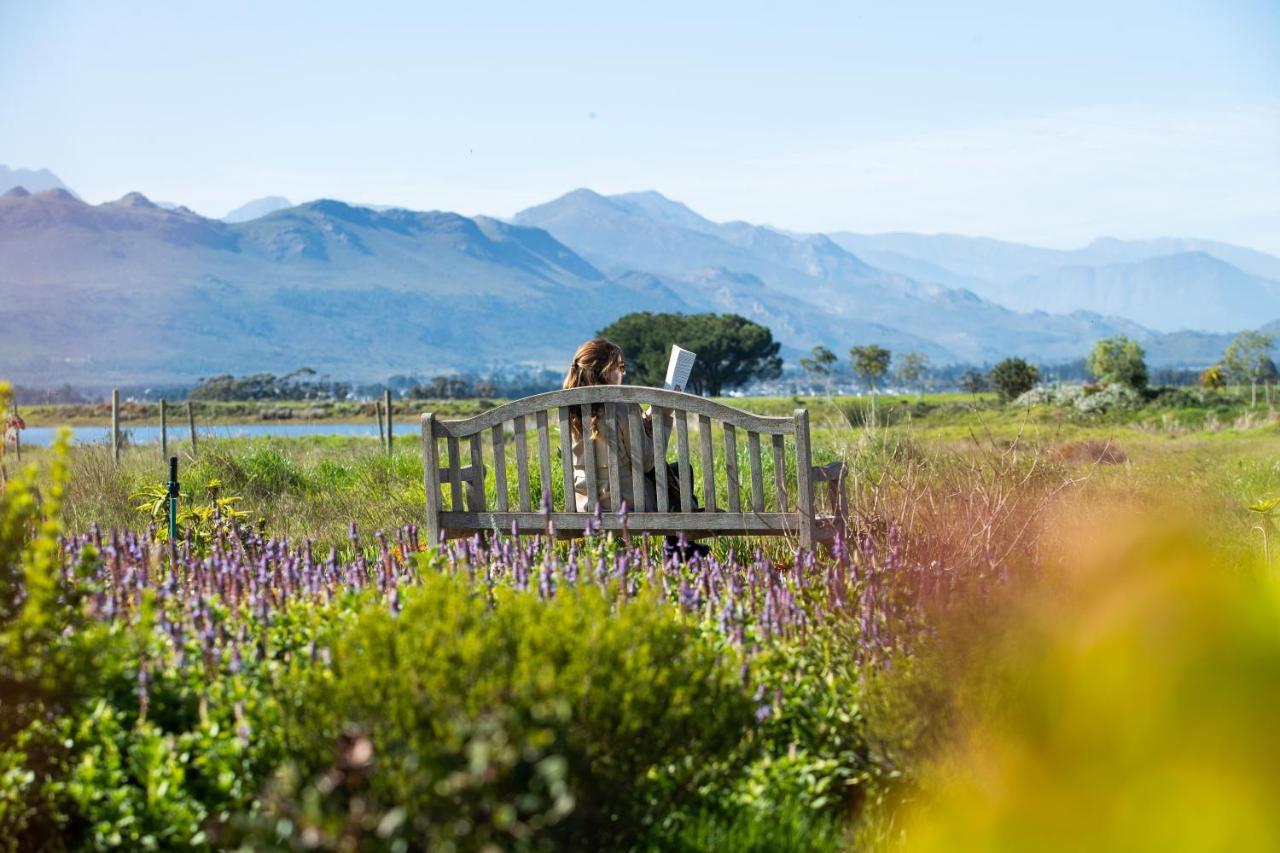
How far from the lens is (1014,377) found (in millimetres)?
58438

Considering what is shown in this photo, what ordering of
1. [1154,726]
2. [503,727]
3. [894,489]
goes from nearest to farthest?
[1154,726]
[503,727]
[894,489]

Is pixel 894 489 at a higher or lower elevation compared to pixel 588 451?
lower

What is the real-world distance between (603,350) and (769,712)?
12.1ft

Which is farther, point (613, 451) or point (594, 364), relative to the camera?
point (594, 364)

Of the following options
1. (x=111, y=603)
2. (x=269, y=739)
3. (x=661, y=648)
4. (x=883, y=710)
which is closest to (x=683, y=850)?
(x=661, y=648)

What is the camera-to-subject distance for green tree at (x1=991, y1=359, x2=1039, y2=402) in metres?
57.9

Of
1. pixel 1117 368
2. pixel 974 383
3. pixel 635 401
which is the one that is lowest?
pixel 974 383

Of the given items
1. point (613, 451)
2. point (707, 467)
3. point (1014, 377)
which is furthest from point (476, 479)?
point (1014, 377)

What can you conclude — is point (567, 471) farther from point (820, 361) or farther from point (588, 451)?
point (820, 361)

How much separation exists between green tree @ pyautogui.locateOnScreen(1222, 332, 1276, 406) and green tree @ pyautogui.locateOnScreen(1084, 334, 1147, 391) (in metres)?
12.4

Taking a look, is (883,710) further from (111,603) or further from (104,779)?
(111,603)

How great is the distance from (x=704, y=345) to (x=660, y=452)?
290 ft

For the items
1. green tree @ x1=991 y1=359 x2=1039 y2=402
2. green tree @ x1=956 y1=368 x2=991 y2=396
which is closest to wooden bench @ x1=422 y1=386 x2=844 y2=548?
green tree @ x1=991 y1=359 x2=1039 y2=402

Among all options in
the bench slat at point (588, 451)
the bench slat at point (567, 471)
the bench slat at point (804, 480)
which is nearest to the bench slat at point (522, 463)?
the bench slat at point (567, 471)
